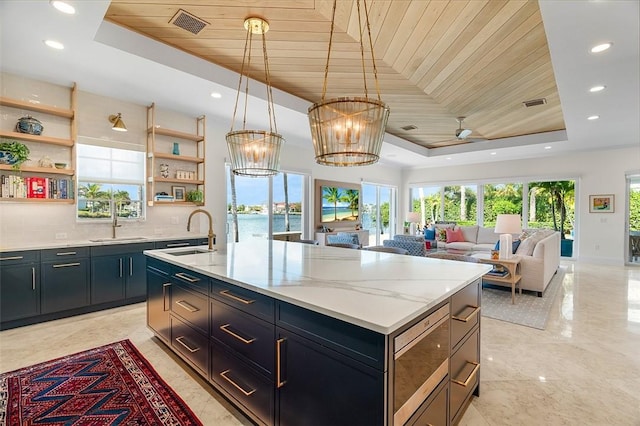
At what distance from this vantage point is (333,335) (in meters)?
1.27

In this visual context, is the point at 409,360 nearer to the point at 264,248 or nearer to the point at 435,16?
the point at 264,248

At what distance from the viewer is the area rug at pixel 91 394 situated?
6.12ft

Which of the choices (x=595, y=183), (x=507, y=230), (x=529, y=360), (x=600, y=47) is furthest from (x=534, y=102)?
(x=595, y=183)

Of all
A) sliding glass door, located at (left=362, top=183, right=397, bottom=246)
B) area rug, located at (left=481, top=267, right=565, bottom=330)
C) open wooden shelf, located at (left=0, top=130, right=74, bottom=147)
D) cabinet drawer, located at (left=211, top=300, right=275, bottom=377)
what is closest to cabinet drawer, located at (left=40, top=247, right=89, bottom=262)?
open wooden shelf, located at (left=0, top=130, right=74, bottom=147)

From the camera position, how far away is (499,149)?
23.7 ft

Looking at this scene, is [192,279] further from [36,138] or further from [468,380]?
[36,138]

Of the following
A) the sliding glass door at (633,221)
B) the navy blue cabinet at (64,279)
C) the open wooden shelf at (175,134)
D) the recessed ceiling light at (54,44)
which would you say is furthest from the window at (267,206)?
the sliding glass door at (633,221)

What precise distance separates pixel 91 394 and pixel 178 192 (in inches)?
130

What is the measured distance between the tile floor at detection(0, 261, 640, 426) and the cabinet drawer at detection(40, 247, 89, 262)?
0.74 m

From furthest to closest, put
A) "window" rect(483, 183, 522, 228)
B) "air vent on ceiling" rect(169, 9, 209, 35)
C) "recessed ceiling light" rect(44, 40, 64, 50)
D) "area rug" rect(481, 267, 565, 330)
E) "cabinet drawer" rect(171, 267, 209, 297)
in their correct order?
"window" rect(483, 183, 522, 228) → "area rug" rect(481, 267, 565, 330) → "recessed ceiling light" rect(44, 40, 64, 50) → "air vent on ceiling" rect(169, 9, 209, 35) → "cabinet drawer" rect(171, 267, 209, 297)

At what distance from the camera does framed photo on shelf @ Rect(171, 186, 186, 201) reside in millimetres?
4838

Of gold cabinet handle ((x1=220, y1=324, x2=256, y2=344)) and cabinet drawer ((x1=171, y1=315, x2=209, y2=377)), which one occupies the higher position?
gold cabinet handle ((x1=220, y1=324, x2=256, y2=344))

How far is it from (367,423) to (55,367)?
2728 millimetres

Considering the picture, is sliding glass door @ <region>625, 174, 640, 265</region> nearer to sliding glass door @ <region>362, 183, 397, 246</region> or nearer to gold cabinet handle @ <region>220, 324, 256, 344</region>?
sliding glass door @ <region>362, 183, 397, 246</region>
